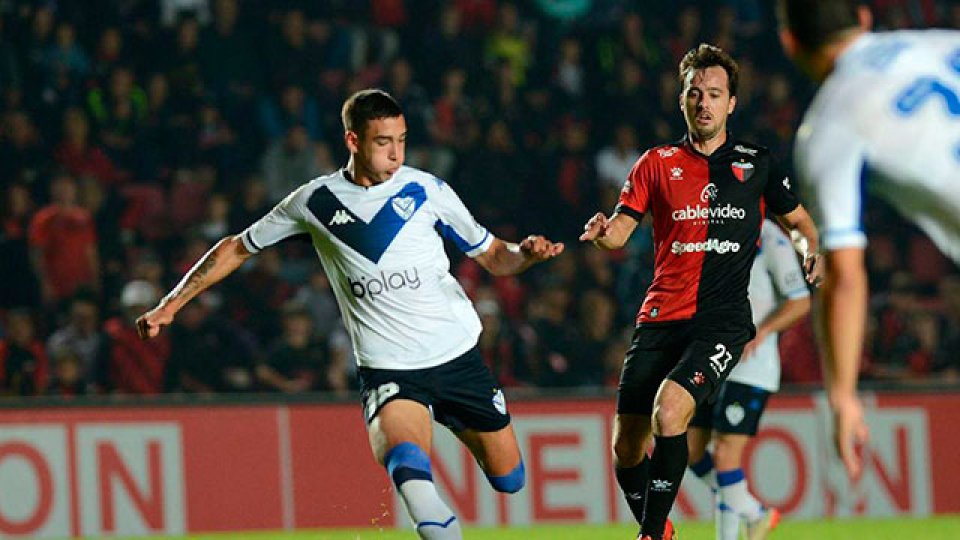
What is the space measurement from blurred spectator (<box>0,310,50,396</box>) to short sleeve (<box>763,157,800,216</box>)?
7.03 meters

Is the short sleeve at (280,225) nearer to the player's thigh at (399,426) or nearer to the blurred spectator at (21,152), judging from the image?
the player's thigh at (399,426)

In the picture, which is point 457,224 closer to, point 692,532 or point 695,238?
point 695,238

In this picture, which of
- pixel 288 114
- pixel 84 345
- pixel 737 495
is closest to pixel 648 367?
pixel 737 495

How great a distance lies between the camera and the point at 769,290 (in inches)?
385

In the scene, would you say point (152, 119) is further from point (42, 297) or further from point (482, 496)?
point (482, 496)

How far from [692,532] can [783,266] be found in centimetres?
259

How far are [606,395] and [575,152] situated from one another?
3722mm

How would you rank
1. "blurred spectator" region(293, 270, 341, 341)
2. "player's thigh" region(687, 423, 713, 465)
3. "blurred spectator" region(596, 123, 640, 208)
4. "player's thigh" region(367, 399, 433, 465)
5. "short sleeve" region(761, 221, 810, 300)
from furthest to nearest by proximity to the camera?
1. "blurred spectator" region(596, 123, 640, 208)
2. "blurred spectator" region(293, 270, 341, 341)
3. "short sleeve" region(761, 221, 810, 300)
4. "player's thigh" region(687, 423, 713, 465)
5. "player's thigh" region(367, 399, 433, 465)

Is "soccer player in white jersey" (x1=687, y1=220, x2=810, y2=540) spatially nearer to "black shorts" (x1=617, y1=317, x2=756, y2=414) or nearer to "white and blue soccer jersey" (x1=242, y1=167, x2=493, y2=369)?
"black shorts" (x1=617, y1=317, x2=756, y2=414)

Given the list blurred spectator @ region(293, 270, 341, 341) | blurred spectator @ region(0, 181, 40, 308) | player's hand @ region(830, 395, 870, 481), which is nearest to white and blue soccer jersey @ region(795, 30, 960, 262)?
player's hand @ region(830, 395, 870, 481)

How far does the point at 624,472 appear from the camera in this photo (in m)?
7.92

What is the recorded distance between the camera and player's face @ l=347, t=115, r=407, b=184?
23.5 ft

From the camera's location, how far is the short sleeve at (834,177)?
4.32 m

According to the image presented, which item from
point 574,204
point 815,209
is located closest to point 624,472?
point 815,209
